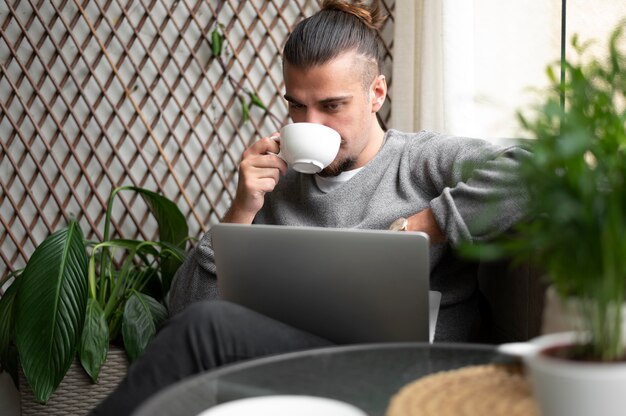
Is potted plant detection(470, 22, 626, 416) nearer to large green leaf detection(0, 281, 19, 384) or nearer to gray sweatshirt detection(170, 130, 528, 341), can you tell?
gray sweatshirt detection(170, 130, 528, 341)

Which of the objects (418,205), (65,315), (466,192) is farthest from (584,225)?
(65,315)

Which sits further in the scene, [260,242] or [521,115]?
[260,242]

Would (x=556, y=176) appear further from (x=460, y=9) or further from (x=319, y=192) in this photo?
(x=460, y=9)

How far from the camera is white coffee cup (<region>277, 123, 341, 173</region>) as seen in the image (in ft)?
4.06

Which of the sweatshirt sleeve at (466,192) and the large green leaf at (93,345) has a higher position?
the sweatshirt sleeve at (466,192)

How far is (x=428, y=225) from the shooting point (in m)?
1.14

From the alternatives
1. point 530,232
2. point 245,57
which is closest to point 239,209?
point 530,232

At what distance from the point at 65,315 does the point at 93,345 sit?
0.10 meters

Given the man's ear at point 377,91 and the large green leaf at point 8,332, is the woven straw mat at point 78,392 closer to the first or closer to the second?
the large green leaf at point 8,332

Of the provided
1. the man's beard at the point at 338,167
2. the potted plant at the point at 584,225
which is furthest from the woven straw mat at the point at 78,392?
the potted plant at the point at 584,225

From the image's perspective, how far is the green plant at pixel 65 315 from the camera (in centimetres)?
156

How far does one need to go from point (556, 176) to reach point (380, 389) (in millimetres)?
241

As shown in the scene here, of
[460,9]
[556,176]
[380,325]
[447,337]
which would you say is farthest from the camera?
[460,9]

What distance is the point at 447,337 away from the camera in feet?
3.81
